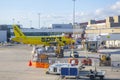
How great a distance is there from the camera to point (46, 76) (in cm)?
3916

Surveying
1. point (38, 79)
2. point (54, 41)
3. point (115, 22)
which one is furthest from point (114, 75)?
point (115, 22)

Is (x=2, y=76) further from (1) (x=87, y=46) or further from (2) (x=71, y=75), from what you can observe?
(1) (x=87, y=46)

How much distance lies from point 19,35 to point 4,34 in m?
64.8

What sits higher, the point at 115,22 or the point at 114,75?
the point at 115,22

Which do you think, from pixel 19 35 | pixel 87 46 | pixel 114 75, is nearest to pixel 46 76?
pixel 114 75

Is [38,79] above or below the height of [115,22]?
below

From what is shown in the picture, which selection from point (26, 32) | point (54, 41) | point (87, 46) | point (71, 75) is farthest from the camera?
point (26, 32)

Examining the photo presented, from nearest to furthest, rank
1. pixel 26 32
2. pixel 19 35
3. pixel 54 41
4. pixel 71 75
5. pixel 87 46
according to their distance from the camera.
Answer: pixel 71 75
pixel 87 46
pixel 54 41
pixel 19 35
pixel 26 32

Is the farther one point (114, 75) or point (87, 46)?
point (87, 46)

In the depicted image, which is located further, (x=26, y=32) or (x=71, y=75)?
(x=26, y=32)

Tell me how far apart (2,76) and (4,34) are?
138628 mm

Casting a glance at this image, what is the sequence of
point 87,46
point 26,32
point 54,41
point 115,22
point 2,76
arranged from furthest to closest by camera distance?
point 26,32 → point 115,22 → point 54,41 → point 87,46 → point 2,76

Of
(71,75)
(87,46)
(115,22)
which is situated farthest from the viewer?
(115,22)

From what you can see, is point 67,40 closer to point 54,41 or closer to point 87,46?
point 54,41
